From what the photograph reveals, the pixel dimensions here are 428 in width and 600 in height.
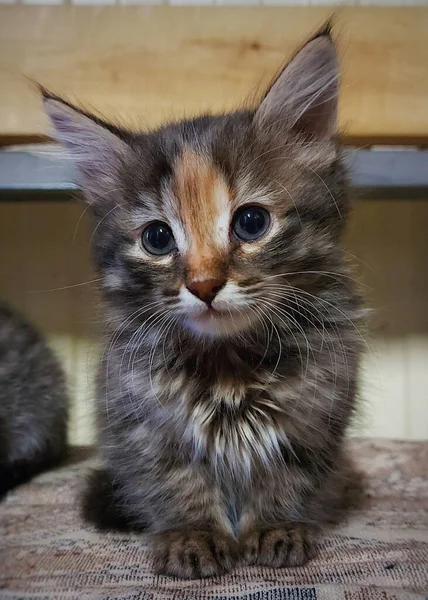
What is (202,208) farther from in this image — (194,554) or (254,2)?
(254,2)

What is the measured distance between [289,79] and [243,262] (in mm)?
367

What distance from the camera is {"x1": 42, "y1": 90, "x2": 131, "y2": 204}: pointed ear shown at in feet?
3.92

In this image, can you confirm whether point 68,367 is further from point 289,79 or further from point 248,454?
point 289,79

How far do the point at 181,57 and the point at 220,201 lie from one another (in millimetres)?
728

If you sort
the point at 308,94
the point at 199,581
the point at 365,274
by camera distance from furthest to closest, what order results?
1. the point at 365,274
2. the point at 308,94
3. the point at 199,581

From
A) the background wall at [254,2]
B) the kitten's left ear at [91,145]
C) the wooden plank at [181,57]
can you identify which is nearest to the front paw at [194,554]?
the kitten's left ear at [91,145]

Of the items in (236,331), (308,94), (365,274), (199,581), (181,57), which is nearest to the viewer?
(199,581)

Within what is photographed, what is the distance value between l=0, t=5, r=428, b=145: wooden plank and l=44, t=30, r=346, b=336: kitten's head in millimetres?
387

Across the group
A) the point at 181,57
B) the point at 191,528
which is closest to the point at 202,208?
the point at 191,528

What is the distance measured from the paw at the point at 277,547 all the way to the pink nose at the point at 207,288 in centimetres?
40

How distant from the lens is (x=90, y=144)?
1.26m

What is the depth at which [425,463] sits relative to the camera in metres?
1.66

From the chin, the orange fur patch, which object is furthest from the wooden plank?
the chin

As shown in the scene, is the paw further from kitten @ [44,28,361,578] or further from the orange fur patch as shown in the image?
the orange fur patch
